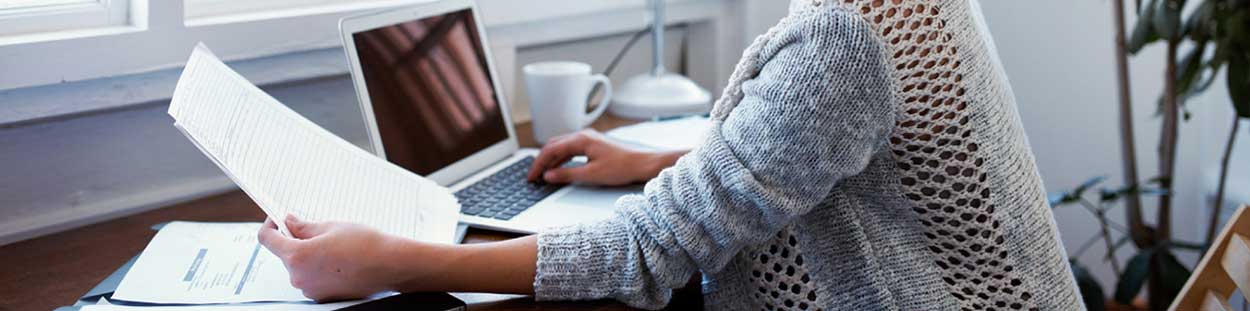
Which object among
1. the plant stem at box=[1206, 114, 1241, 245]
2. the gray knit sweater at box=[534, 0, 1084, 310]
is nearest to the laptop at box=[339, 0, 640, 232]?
the gray knit sweater at box=[534, 0, 1084, 310]

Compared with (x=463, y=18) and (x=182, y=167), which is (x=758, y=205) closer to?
(x=463, y=18)

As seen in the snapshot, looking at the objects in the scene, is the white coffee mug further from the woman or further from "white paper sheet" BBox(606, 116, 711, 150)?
the woman

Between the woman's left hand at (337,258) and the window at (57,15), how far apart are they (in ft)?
1.54

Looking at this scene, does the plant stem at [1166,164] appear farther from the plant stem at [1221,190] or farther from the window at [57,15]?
A: the window at [57,15]

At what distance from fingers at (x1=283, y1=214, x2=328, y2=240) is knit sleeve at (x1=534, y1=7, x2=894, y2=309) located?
0.18m

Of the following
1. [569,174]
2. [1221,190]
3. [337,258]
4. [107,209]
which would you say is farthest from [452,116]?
[1221,190]

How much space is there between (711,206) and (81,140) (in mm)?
728

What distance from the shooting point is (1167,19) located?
185 cm

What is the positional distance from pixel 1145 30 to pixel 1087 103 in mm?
479

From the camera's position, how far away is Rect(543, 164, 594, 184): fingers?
127 centimetres

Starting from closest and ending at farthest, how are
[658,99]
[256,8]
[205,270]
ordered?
1. [205,270]
2. [256,8]
3. [658,99]

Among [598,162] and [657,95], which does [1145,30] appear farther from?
[598,162]

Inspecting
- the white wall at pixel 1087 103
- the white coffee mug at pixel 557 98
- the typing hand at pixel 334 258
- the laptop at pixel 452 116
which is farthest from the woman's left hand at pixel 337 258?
the white wall at pixel 1087 103

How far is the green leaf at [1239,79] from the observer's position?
5.97ft
